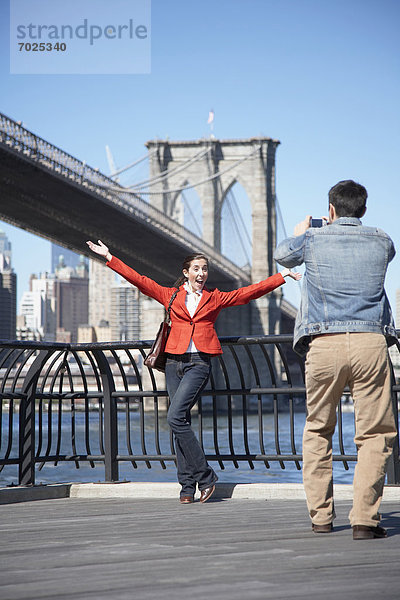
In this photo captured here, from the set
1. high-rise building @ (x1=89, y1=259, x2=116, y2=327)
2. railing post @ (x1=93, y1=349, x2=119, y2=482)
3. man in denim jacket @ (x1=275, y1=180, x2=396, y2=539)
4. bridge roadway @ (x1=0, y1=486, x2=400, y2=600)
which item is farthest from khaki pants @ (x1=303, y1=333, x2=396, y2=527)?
high-rise building @ (x1=89, y1=259, x2=116, y2=327)

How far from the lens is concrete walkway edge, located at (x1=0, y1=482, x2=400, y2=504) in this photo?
4121 mm

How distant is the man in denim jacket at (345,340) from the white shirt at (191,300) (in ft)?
3.42

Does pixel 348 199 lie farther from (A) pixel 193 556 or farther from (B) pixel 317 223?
(A) pixel 193 556

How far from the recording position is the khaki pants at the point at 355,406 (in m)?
2.96

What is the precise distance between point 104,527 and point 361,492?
1043 millimetres

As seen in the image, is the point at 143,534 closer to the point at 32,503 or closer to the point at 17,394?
the point at 32,503

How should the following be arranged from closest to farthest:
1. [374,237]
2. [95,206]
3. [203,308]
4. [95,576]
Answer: [95,576], [374,237], [203,308], [95,206]

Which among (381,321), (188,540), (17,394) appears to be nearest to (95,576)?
(188,540)

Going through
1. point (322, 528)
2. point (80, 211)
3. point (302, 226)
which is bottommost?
point (322, 528)

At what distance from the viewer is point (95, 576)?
231cm

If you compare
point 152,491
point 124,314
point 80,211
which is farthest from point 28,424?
A: point 124,314

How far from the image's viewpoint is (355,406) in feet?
9.88

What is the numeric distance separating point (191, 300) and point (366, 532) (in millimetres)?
1697

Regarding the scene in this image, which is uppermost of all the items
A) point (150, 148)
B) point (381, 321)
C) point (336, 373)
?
point (150, 148)
